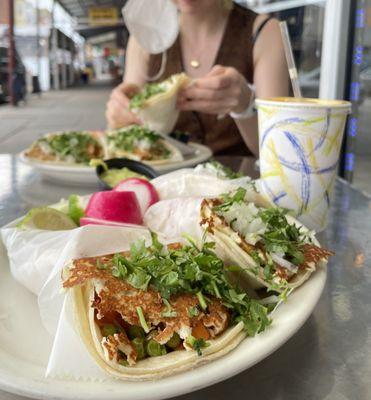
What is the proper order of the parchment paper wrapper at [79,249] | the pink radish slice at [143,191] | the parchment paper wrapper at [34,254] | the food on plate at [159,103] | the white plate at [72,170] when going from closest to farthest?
the parchment paper wrapper at [79,249] < the parchment paper wrapper at [34,254] < the pink radish slice at [143,191] < the white plate at [72,170] < the food on plate at [159,103]

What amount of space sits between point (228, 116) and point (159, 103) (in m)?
0.49

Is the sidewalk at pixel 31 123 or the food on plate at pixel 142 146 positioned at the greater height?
the food on plate at pixel 142 146

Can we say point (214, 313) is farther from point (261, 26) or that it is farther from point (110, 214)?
point (261, 26)

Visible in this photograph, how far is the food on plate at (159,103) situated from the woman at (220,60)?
71 millimetres

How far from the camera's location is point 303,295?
66 centimetres

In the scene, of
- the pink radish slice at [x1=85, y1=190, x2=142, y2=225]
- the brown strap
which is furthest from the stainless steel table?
the brown strap

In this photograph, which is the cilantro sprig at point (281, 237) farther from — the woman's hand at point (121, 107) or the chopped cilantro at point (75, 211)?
the woman's hand at point (121, 107)

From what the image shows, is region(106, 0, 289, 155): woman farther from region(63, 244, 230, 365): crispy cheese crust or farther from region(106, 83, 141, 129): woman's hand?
region(63, 244, 230, 365): crispy cheese crust

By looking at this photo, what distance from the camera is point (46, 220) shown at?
3.01 ft

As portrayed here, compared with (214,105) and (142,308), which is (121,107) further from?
(142,308)

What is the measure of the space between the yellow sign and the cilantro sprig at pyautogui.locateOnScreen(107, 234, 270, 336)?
18.5m

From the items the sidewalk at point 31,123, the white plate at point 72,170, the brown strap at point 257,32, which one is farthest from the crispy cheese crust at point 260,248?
the sidewalk at point 31,123

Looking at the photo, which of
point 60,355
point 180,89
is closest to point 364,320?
point 60,355

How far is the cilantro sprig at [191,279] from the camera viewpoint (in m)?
0.58
